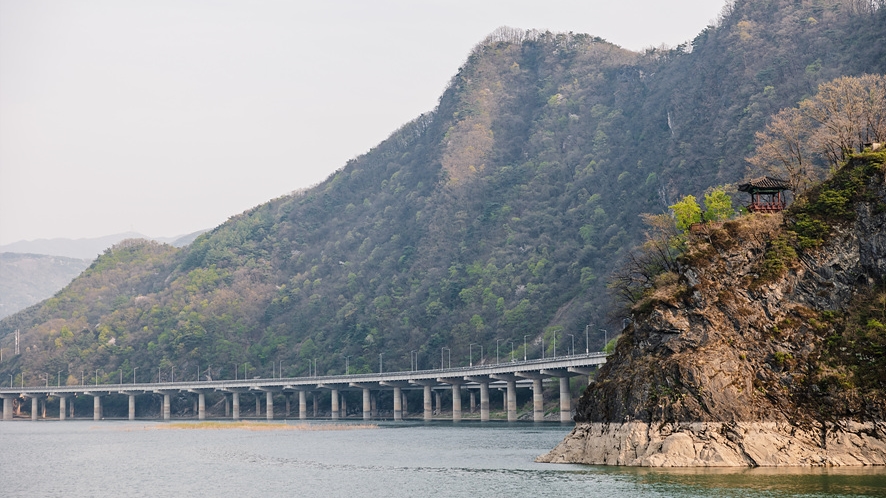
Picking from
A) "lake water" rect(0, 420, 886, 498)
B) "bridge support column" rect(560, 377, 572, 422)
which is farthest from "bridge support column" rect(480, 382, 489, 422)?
"lake water" rect(0, 420, 886, 498)

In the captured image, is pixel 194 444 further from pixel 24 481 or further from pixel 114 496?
pixel 114 496

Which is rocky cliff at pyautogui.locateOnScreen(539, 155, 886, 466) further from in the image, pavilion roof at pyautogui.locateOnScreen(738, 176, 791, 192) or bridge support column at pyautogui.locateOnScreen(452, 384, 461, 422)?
bridge support column at pyautogui.locateOnScreen(452, 384, 461, 422)

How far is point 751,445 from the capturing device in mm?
68688

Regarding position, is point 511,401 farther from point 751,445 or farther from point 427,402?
point 751,445

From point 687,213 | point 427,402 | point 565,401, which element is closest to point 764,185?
point 687,213

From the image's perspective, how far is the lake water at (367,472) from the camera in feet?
204

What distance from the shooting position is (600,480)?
215ft

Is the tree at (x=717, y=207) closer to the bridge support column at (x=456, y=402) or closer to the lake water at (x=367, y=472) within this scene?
the lake water at (x=367, y=472)

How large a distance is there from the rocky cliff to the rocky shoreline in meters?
0.08

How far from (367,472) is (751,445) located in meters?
27.5

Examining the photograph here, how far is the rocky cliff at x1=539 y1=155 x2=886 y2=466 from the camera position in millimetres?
69062

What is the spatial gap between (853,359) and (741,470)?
449 inches

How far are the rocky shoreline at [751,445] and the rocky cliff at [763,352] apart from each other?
0.27 feet

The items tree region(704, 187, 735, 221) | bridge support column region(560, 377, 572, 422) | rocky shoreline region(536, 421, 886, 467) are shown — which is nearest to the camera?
rocky shoreline region(536, 421, 886, 467)
